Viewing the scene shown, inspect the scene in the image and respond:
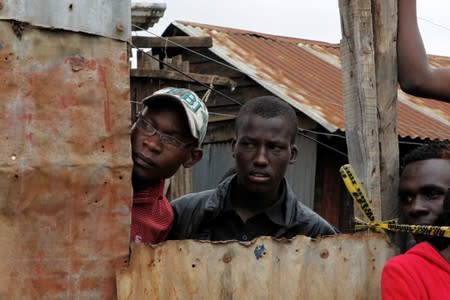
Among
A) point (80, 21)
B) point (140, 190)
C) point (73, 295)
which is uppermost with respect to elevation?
point (80, 21)

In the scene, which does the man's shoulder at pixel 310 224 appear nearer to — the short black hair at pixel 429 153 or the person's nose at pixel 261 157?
the person's nose at pixel 261 157

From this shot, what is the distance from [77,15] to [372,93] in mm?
946

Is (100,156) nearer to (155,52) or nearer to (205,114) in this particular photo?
(205,114)

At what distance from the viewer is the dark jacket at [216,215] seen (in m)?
2.97

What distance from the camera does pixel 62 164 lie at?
2182mm

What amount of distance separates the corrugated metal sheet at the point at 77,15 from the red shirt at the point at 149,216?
554 millimetres

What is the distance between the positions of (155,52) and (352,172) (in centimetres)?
625

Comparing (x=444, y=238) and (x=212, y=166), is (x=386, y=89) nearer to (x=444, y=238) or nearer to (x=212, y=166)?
(x=444, y=238)

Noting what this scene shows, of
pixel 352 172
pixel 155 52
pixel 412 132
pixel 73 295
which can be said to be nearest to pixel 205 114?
pixel 352 172

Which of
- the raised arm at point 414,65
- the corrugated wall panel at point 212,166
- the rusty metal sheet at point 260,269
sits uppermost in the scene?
the raised arm at point 414,65

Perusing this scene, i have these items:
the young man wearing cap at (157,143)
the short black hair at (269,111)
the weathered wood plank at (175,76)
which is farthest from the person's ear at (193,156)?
the weathered wood plank at (175,76)

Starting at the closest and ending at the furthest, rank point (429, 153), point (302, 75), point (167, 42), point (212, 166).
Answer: point (429, 153) → point (167, 42) → point (212, 166) → point (302, 75)

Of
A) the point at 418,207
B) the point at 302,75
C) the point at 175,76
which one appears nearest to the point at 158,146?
the point at 418,207

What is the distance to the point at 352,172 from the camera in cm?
260
